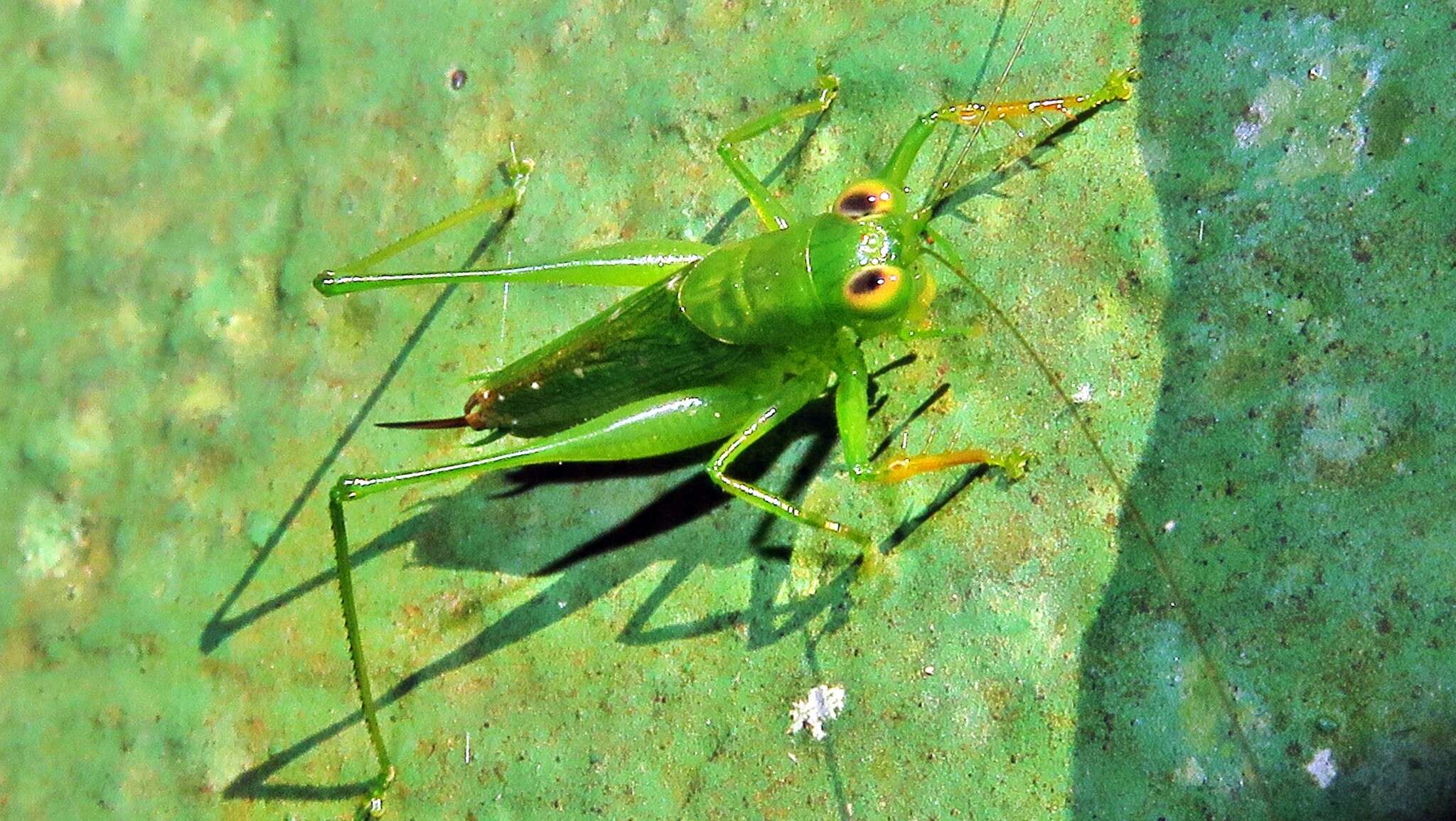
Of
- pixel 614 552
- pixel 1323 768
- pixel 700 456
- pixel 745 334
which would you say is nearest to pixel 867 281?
pixel 745 334

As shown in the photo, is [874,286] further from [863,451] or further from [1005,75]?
[1005,75]

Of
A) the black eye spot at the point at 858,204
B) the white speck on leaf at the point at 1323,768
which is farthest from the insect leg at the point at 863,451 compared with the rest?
the white speck on leaf at the point at 1323,768

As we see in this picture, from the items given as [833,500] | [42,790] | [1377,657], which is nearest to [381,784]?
[42,790]

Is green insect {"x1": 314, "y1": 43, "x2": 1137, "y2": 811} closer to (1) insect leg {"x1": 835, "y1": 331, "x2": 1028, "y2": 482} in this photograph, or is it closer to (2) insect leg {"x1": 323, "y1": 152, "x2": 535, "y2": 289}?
(1) insect leg {"x1": 835, "y1": 331, "x2": 1028, "y2": 482}

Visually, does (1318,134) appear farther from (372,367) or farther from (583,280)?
(372,367)

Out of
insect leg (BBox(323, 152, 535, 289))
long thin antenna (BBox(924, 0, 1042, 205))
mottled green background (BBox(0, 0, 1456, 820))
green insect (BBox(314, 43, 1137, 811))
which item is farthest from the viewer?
insect leg (BBox(323, 152, 535, 289))

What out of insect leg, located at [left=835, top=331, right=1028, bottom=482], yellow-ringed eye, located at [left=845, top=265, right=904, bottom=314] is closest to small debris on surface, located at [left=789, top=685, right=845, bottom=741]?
insect leg, located at [left=835, top=331, right=1028, bottom=482]
